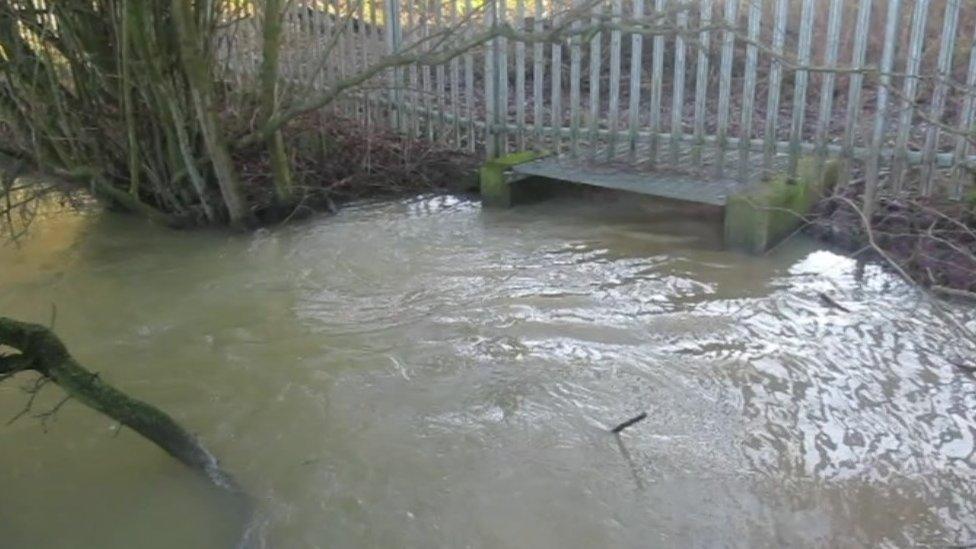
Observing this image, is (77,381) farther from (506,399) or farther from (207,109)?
(207,109)

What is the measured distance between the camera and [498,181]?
22.7 ft

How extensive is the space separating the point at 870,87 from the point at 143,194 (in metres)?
5.70

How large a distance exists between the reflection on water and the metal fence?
771 millimetres

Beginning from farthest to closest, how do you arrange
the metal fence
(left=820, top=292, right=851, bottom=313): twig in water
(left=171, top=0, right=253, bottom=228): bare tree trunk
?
(left=171, top=0, right=253, bottom=228): bare tree trunk
the metal fence
(left=820, top=292, right=851, bottom=313): twig in water

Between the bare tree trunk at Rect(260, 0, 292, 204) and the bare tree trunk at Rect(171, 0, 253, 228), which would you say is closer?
the bare tree trunk at Rect(171, 0, 253, 228)

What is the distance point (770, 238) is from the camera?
18.4 ft

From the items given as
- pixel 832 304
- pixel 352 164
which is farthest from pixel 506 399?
pixel 352 164

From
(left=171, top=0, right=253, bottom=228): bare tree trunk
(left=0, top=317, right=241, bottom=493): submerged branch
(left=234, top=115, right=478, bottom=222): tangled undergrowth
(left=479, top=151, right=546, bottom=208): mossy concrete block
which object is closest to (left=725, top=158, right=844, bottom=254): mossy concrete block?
(left=479, top=151, right=546, bottom=208): mossy concrete block

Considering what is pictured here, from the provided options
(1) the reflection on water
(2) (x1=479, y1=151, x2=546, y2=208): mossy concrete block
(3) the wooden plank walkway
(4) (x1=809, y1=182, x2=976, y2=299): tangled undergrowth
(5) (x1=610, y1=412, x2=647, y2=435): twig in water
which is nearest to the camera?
(1) the reflection on water

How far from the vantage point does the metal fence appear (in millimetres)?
5445

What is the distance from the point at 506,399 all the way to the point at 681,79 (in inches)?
124

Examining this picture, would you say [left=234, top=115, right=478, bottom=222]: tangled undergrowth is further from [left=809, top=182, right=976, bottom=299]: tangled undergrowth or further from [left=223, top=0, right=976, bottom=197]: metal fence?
[left=809, top=182, right=976, bottom=299]: tangled undergrowth

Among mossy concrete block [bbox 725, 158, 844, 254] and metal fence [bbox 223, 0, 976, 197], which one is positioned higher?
metal fence [bbox 223, 0, 976, 197]

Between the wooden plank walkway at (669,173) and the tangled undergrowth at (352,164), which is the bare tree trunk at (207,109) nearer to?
the tangled undergrowth at (352,164)
